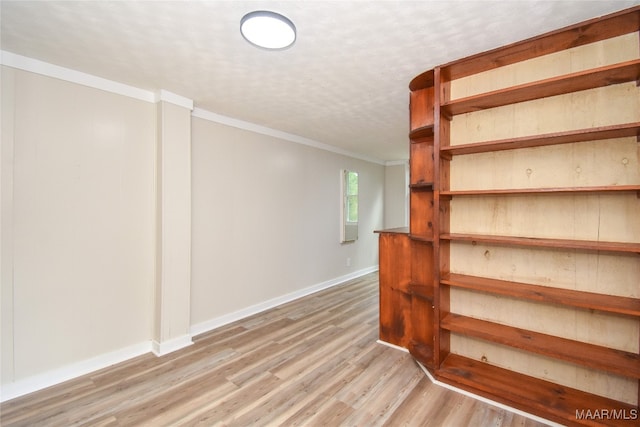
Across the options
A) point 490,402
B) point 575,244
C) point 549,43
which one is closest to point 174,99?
point 549,43

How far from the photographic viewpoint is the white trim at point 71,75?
6.66 ft

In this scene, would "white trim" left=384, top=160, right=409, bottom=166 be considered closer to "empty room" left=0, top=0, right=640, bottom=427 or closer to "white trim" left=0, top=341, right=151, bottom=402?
"empty room" left=0, top=0, right=640, bottom=427

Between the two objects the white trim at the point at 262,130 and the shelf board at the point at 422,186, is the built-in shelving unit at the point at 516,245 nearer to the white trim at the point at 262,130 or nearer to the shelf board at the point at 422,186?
the shelf board at the point at 422,186

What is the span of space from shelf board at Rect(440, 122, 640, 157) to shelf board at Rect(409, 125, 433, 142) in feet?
0.83

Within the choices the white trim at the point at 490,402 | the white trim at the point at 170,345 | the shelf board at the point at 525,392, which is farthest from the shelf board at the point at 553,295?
the white trim at the point at 170,345

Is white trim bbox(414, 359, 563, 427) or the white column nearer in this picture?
white trim bbox(414, 359, 563, 427)

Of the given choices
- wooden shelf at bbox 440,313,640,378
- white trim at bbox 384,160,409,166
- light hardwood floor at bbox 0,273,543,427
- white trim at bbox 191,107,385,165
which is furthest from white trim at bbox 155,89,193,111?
white trim at bbox 384,160,409,166

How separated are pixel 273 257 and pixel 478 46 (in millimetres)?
3238

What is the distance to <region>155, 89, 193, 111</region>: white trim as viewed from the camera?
105 inches

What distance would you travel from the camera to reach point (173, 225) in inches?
109

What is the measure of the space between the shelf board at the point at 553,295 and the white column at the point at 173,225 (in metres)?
2.46

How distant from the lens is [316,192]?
467 centimetres

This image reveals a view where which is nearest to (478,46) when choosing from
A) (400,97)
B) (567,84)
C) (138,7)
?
(567,84)

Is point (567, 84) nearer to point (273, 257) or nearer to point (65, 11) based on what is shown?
point (65, 11)
